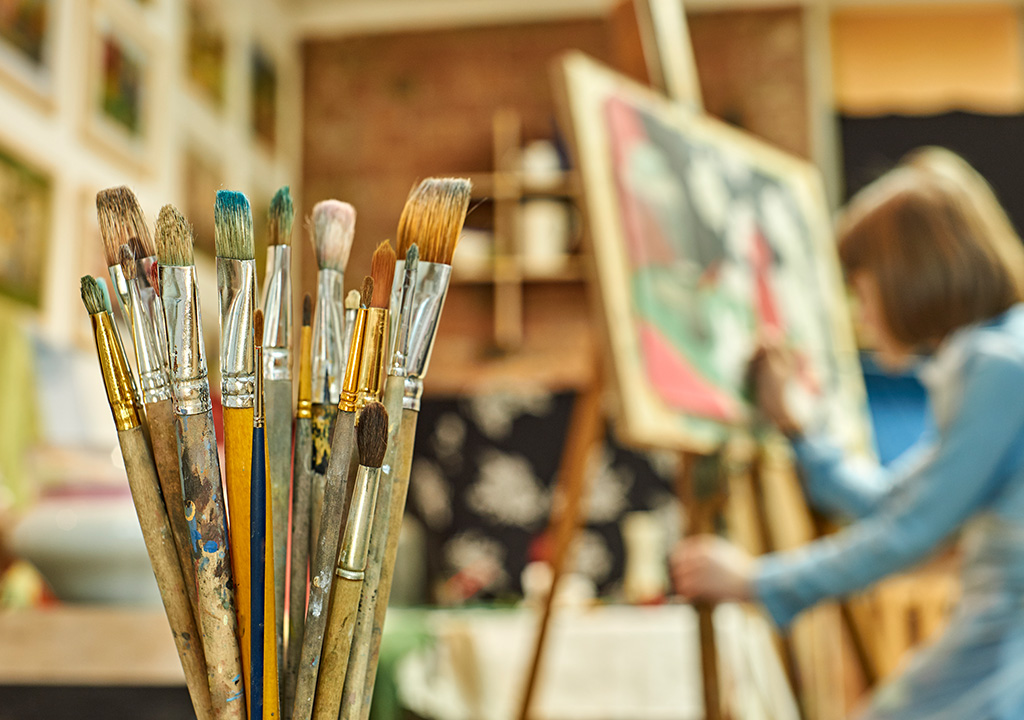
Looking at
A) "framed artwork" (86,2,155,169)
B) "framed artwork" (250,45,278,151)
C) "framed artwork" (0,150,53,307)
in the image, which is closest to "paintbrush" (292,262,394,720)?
"framed artwork" (0,150,53,307)

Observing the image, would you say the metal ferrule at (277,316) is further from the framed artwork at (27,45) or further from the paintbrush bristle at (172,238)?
the framed artwork at (27,45)

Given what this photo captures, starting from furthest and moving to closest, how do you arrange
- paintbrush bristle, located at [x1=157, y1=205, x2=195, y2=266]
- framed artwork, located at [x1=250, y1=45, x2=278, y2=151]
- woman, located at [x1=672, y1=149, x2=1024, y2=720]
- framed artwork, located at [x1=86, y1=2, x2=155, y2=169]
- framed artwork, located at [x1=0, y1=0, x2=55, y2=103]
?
framed artwork, located at [x1=250, y1=45, x2=278, y2=151], framed artwork, located at [x1=86, y1=2, x2=155, y2=169], framed artwork, located at [x1=0, y1=0, x2=55, y2=103], woman, located at [x1=672, y1=149, x2=1024, y2=720], paintbrush bristle, located at [x1=157, y1=205, x2=195, y2=266]

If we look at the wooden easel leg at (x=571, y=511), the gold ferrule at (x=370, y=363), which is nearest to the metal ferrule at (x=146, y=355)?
the gold ferrule at (x=370, y=363)

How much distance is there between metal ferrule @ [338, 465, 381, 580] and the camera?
1.77 ft

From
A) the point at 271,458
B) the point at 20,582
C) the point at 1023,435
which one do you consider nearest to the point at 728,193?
the point at 1023,435

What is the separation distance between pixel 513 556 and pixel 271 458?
10.2ft

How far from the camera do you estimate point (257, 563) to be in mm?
552

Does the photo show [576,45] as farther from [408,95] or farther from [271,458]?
[271,458]

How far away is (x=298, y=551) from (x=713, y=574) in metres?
0.90

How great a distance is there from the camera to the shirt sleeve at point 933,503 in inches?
50.2

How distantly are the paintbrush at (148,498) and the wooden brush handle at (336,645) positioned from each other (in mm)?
64

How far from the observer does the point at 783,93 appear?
3727 mm

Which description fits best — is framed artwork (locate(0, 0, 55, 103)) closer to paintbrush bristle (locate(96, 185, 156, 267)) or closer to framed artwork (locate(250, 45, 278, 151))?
framed artwork (locate(250, 45, 278, 151))

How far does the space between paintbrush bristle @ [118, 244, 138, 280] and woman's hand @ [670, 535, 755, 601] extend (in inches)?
39.9
